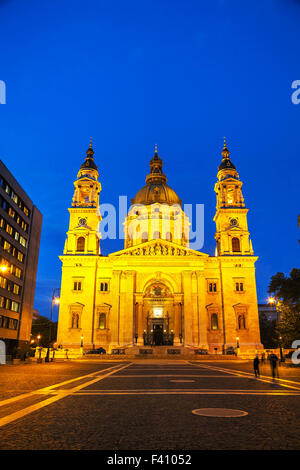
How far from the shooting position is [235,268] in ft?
219

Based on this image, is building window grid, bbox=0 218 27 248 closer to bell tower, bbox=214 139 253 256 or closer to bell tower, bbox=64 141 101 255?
bell tower, bbox=64 141 101 255

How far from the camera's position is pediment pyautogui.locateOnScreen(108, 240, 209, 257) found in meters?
66.4

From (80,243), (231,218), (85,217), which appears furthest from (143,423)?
(231,218)

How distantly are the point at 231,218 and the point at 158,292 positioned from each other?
19490 millimetres

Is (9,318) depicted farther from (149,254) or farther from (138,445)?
(138,445)

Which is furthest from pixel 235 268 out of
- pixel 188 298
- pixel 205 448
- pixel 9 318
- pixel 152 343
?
pixel 205 448

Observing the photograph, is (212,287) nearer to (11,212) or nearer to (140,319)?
(140,319)

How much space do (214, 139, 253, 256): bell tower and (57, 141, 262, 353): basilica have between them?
0.61 ft

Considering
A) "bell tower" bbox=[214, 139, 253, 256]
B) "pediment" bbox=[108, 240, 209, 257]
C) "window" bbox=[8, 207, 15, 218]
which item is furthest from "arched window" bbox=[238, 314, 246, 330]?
"window" bbox=[8, 207, 15, 218]

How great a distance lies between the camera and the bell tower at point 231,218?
224 ft

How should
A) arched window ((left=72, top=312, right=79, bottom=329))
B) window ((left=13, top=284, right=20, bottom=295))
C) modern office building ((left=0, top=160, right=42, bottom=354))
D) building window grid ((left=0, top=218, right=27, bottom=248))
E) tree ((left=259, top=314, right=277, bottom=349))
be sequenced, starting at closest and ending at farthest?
modern office building ((left=0, top=160, right=42, bottom=354)) → building window grid ((left=0, top=218, right=27, bottom=248)) → window ((left=13, top=284, right=20, bottom=295)) → arched window ((left=72, top=312, right=79, bottom=329)) → tree ((left=259, top=314, right=277, bottom=349))

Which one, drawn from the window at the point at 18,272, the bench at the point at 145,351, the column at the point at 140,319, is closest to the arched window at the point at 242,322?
the column at the point at 140,319
